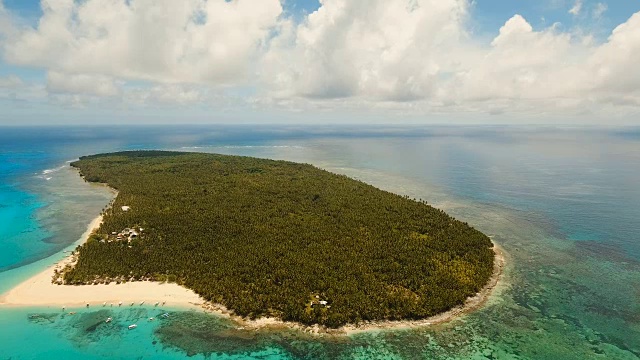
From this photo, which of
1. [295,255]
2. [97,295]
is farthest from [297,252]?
[97,295]

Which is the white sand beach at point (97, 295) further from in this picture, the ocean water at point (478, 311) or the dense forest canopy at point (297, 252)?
the ocean water at point (478, 311)

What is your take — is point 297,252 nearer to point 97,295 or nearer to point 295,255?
point 295,255

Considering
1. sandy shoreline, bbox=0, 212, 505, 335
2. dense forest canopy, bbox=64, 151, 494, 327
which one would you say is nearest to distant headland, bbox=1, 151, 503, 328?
dense forest canopy, bbox=64, 151, 494, 327

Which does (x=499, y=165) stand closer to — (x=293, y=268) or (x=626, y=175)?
(x=626, y=175)

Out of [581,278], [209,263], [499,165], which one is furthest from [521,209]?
[499,165]

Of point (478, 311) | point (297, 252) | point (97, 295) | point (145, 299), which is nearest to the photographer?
point (478, 311)

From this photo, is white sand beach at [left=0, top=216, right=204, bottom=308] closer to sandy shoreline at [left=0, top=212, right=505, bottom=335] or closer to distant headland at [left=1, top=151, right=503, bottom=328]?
sandy shoreline at [left=0, top=212, right=505, bottom=335]

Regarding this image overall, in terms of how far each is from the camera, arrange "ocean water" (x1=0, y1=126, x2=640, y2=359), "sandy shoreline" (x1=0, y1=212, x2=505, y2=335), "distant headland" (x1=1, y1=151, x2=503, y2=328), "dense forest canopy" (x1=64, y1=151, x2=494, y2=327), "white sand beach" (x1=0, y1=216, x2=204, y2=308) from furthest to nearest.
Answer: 1. "white sand beach" (x1=0, y1=216, x2=204, y2=308)
2. "dense forest canopy" (x1=64, y1=151, x2=494, y2=327)
3. "distant headland" (x1=1, y1=151, x2=503, y2=328)
4. "sandy shoreline" (x1=0, y1=212, x2=505, y2=335)
5. "ocean water" (x1=0, y1=126, x2=640, y2=359)
